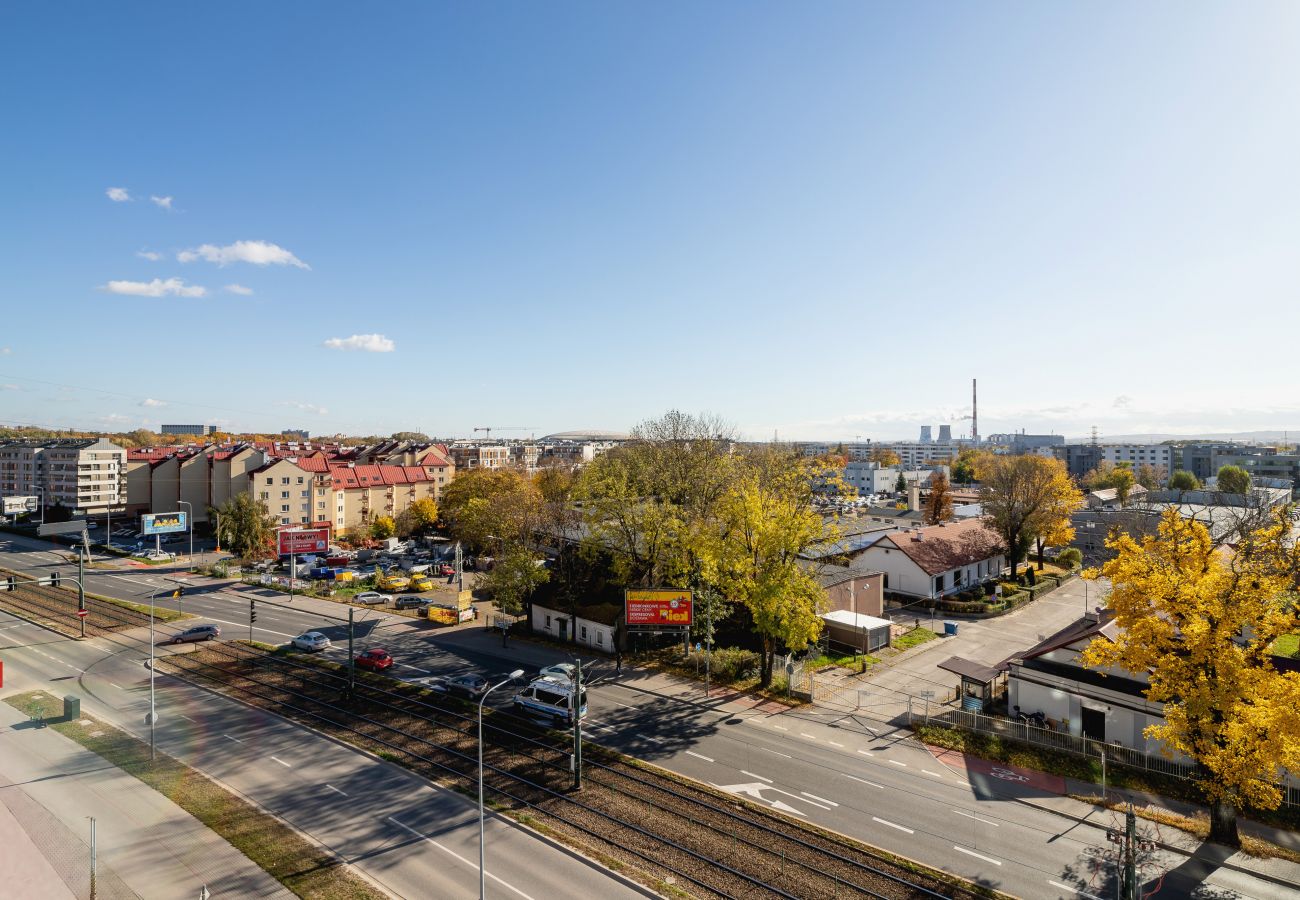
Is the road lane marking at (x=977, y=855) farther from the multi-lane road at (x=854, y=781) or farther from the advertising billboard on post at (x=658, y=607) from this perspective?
the advertising billboard on post at (x=658, y=607)

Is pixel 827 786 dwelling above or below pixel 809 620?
below

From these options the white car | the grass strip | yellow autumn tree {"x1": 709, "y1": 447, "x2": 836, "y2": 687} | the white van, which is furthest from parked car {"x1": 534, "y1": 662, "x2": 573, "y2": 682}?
the white car

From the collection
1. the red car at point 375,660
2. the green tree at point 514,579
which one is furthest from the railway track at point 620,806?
the green tree at point 514,579

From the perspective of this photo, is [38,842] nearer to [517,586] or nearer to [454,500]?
[517,586]

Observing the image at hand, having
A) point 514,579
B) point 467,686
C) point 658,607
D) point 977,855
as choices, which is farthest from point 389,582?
point 977,855

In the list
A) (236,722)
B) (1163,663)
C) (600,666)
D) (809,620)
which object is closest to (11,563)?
(236,722)

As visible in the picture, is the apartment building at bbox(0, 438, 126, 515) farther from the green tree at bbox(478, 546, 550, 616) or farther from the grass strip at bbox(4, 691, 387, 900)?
the grass strip at bbox(4, 691, 387, 900)

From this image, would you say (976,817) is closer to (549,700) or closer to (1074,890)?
(1074,890)
